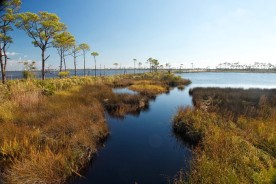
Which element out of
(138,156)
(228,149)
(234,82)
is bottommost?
(138,156)

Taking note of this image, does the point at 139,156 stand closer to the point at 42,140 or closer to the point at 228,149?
the point at 228,149

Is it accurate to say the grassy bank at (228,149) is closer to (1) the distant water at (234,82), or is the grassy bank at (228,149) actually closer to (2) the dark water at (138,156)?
(2) the dark water at (138,156)

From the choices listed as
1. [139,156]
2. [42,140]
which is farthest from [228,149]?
[42,140]

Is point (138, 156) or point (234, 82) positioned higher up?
point (234, 82)

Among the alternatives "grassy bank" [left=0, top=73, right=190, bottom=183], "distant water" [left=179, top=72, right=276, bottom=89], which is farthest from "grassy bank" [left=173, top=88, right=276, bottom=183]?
"distant water" [left=179, top=72, right=276, bottom=89]

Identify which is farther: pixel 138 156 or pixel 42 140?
pixel 138 156

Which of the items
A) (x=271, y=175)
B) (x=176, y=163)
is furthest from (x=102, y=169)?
(x=271, y=175)

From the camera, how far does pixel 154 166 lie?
259 inches

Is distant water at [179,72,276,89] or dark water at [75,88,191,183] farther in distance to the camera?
distant water at [179,72,276,89]

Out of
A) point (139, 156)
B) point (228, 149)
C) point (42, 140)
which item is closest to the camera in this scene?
point (228, 149)

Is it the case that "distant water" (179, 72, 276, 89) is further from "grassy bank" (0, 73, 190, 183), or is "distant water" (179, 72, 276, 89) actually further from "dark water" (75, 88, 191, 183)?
"grassy bank" (0, 73, 190, 183)

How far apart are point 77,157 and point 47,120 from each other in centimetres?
318

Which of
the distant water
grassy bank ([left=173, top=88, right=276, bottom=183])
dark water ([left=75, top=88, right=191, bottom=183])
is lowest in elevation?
dark water ([left=75, top=88, right=191, bottom=183])

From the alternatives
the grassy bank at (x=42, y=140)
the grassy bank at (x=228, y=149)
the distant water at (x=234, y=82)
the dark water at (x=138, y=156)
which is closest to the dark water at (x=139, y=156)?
the dark water at (x=138, y=156)
